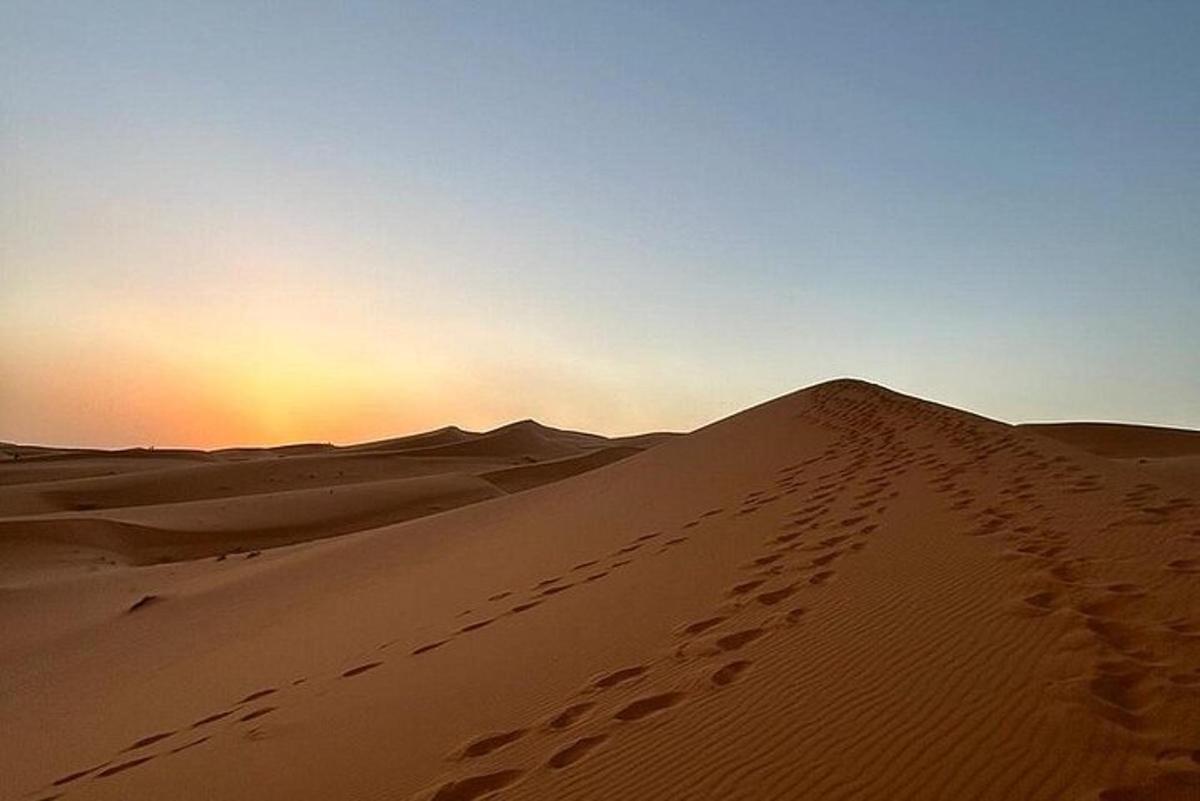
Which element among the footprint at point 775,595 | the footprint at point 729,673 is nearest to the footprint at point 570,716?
the footprint at point 729,673

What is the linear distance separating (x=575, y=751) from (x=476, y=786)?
39 cm

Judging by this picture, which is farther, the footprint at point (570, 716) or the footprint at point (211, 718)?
the footprint at point (211, 718)

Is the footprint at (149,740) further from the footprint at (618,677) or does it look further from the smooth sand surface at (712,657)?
the footprint at (618,677)

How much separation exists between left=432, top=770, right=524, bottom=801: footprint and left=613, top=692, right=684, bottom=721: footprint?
50 cm

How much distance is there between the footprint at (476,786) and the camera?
3205mm

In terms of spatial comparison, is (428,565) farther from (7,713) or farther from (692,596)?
(692,596)

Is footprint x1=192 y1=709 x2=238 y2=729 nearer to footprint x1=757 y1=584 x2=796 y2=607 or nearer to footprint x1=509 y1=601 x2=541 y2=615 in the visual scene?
footprint x1=509 y1=601 x2=541 y2=615

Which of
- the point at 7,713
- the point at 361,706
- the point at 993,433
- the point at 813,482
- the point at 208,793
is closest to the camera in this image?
the point at 208,793

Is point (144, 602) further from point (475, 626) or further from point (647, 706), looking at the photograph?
point (647, 706)

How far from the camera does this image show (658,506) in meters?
8.86

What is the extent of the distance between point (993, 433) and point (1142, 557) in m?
6.26


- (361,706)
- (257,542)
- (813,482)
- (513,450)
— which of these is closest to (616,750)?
(361,706)

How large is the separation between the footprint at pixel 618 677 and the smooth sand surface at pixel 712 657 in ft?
0.10

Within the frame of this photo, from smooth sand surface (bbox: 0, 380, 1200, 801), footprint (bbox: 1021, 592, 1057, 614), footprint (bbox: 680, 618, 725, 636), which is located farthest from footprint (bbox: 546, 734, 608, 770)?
footprint (bbox: 1021, 592, 1057, 614)
